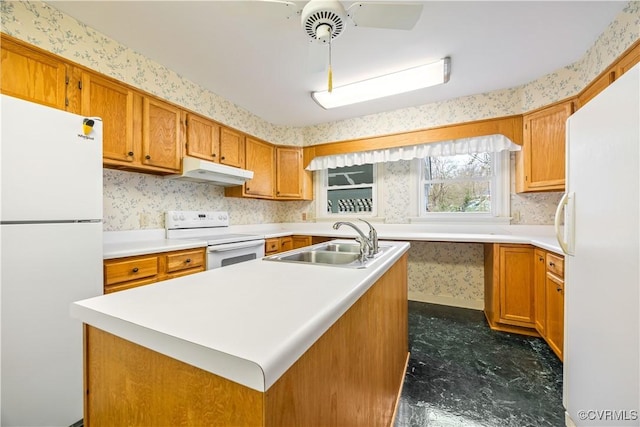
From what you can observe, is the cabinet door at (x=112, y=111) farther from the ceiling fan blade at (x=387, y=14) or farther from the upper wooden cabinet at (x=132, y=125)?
the ceiling fan blade at (x=387, y=14)

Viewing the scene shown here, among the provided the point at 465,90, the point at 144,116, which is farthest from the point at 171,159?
the point at 465,90

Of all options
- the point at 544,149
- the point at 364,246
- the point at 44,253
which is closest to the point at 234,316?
the point at 364,246

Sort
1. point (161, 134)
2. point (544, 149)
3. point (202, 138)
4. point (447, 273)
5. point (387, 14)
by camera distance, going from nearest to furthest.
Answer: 1. point (387, 14)
2. point (161, 134)
3. point (544, 149)
4. point (202, 138)
5. point (447, 273)

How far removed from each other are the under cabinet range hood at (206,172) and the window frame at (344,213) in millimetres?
1371

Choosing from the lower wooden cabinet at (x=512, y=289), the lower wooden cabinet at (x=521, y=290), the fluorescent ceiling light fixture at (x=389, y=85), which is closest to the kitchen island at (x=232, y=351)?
the lower wooden cabinet at (x=521, y=290)

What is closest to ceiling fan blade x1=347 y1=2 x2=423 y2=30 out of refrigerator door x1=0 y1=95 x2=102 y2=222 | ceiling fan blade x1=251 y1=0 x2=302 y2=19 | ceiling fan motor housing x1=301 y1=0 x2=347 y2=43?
ceiling fan motor housing x1=301 y1=0 x2=347 y2=43

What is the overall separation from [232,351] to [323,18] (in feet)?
5.53

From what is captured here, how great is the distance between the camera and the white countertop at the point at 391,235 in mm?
1933

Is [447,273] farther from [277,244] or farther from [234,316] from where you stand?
[234,316]

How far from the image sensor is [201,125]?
270 cm

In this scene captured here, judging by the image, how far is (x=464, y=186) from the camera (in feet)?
10.4

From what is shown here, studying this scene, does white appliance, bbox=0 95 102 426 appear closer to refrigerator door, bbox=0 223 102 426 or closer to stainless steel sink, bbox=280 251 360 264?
refrigerator door, bbox=0 223 102 426

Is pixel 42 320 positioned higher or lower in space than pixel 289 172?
lower

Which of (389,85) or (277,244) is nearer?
(389,85)
